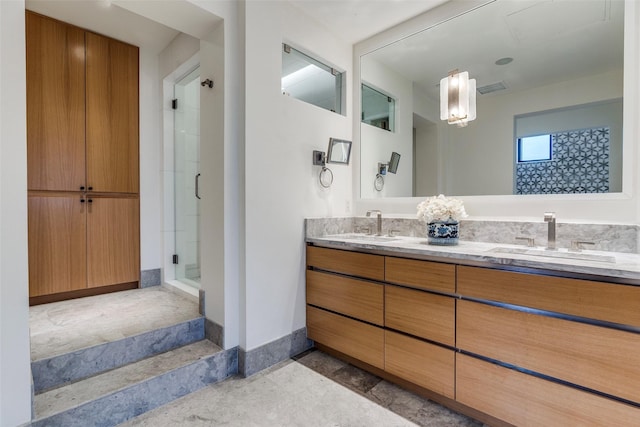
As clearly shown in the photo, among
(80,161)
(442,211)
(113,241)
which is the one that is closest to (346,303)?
(442,211)

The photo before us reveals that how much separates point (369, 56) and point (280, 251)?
1920mm

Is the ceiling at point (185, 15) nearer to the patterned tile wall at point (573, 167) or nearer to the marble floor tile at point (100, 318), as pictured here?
the patterned tile wall at point (573, 167)

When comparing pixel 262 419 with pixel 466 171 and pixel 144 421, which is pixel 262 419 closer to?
pixel 144 421

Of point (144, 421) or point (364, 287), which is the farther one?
point (364, 287)

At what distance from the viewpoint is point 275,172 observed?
7.10 ft

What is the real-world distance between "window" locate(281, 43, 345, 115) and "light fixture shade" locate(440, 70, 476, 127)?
0.94 metres

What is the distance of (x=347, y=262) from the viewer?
211 centimetres

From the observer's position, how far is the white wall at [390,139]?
2.56 m

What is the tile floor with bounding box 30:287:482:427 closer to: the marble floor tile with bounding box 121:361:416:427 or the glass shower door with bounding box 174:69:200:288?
the marble floor tile with bounding box 121:361:416:427

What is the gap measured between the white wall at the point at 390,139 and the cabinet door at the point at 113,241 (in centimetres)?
229

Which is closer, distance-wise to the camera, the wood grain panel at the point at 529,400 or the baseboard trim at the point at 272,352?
the wood grain panel at the point at 529,400

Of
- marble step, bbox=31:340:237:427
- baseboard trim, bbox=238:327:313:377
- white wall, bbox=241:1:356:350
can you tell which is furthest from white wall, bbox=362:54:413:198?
marble step, bbox=31:340:237:427

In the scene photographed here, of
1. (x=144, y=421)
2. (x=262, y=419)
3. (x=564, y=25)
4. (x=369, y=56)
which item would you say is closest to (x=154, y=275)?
(x=144, y=421)

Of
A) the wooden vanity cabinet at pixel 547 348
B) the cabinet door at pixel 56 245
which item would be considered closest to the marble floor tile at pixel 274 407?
the wooden vanity cabinet at pixel 547 348
